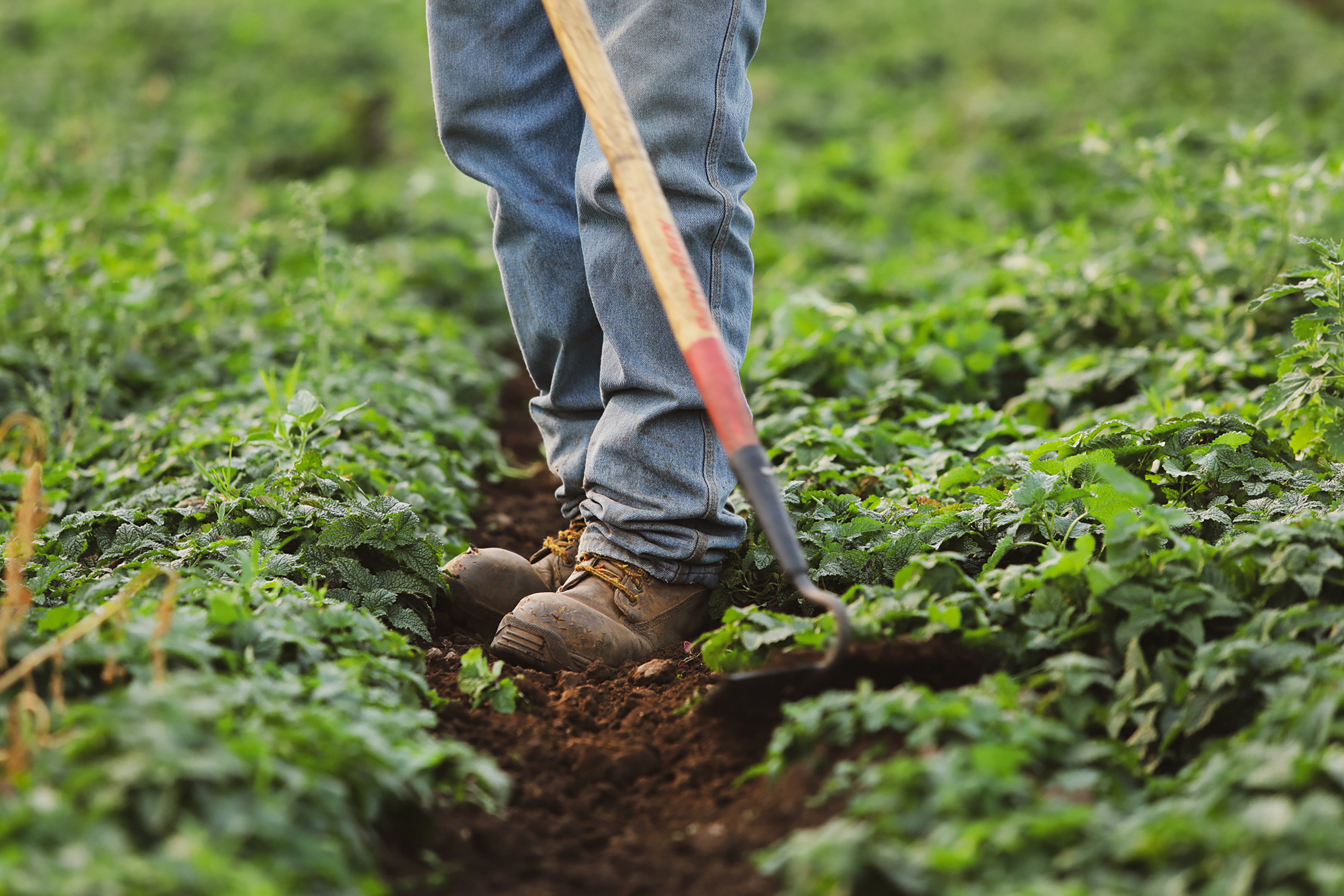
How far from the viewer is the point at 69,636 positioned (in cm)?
160

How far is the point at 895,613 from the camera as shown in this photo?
6.21ft

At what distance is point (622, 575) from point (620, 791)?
59 cm

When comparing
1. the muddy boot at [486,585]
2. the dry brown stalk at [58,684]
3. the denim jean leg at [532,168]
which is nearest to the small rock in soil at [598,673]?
the muddy boot at [486,585]

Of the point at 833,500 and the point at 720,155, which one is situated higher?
the point at 720,155

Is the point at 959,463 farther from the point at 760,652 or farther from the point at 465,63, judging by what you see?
the point at 465,63

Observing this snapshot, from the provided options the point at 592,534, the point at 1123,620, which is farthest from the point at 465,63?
the point at 1123,620

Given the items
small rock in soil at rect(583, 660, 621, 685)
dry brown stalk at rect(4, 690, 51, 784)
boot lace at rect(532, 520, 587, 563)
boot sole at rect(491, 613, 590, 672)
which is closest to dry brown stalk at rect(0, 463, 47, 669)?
dry brown stalk at rect(4, 690, 51, 784)

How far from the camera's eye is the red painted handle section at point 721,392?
75.0 inches

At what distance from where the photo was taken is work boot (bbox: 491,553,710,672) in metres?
2.30

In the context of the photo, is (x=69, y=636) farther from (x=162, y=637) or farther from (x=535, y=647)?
(x=535, y=647)

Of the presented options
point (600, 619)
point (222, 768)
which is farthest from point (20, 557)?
point (600, 619)

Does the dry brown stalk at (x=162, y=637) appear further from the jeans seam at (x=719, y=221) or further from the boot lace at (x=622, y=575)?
the jeans seam at (x=719, y=221)

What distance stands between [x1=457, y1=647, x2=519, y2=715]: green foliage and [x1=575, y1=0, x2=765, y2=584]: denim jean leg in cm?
41

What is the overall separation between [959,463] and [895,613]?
1.17 metres
